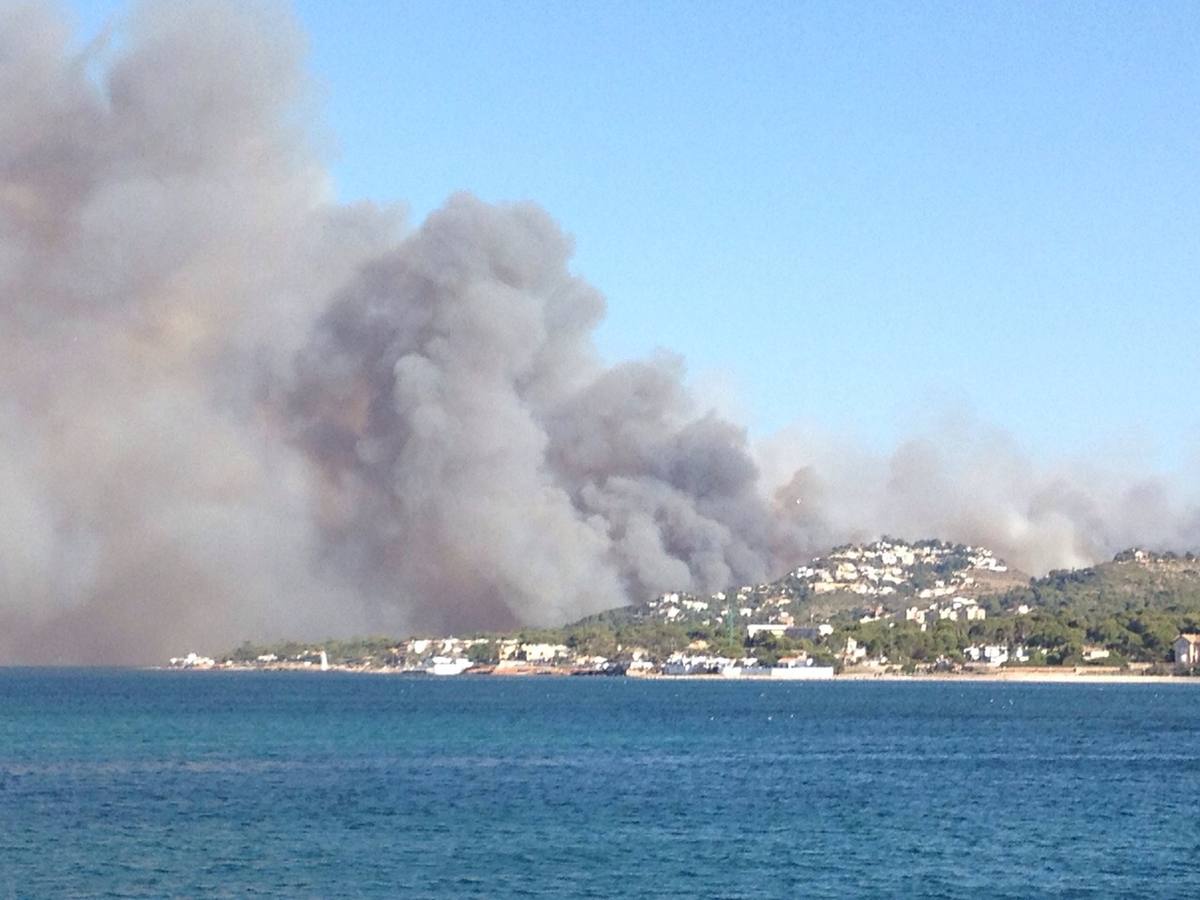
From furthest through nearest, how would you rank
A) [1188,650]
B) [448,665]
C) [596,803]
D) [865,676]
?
[448,665], [865,676], [1188,650], [596,803]

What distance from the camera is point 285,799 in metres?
53.1

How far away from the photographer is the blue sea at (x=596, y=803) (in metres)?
39.3

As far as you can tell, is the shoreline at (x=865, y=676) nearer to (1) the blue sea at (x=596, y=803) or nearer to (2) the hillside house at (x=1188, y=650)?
(2) the hillside house at (x=1188, y=650)

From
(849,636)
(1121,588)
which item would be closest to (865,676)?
(849,636)

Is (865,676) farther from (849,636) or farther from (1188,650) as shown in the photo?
(1188,650)

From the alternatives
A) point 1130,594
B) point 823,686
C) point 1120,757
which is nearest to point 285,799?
point 1120,757

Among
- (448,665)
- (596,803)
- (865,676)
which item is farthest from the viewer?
(448,665)

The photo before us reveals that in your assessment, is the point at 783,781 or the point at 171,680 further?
the point at 171,680

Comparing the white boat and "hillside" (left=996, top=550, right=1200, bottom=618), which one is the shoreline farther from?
"hillside" (left=996, top=550, right=1200, bottom=618)

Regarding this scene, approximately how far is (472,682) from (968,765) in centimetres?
9384

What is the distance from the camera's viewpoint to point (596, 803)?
52844 mm

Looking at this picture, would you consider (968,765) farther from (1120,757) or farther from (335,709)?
(335,709)

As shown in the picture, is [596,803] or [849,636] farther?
[849,636]

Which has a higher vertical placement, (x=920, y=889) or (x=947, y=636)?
(x=947, y=636)
